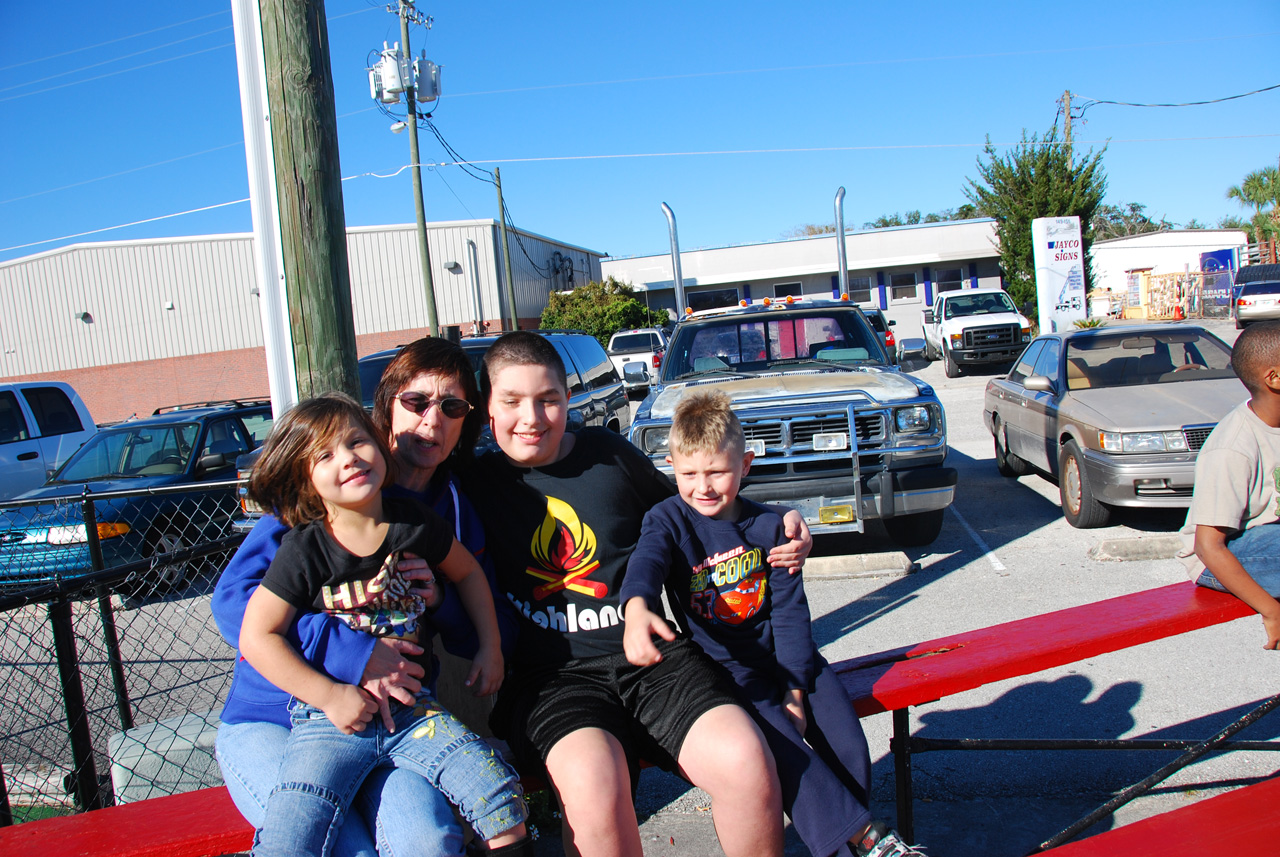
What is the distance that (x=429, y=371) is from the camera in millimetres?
2623

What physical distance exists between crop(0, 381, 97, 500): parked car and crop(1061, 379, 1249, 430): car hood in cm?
1146

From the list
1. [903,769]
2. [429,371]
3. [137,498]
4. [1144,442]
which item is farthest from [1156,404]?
[137,498]

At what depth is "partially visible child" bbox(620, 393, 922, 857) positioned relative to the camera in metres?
2.27

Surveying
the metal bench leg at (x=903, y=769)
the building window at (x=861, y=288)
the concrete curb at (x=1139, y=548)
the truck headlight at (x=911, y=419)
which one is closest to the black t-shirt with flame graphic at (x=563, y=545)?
the metal bench leg at (x=903, y=769)

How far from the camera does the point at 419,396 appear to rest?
2.55 meters

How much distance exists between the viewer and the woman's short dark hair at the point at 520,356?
102 inches

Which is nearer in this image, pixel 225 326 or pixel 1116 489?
pixel 1116 489

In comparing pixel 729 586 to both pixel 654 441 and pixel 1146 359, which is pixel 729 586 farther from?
pixel 1146 359

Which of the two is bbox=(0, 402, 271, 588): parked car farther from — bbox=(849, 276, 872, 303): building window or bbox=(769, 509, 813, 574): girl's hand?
bbox=(849, 276, 872, 303): building window

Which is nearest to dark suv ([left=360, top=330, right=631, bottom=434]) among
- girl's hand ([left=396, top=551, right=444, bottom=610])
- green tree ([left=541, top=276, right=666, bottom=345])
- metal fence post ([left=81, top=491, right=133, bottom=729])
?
metal fence post ([left=81, top=491, right=133, bottom=729])

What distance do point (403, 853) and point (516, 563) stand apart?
855 millimetres

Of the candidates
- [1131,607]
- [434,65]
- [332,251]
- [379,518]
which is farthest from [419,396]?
[434,65]

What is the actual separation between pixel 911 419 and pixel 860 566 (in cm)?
112

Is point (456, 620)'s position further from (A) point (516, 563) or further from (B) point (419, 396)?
(B) point (419, 396)
